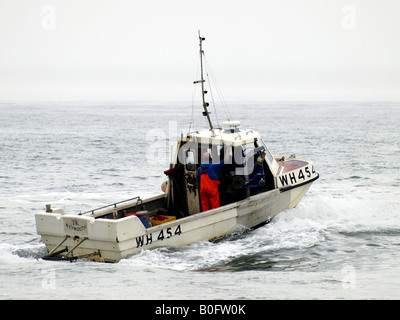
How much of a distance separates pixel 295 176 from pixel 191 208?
2519 mm

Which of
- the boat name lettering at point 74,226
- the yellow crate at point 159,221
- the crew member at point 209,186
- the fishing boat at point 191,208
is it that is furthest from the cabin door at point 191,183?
the boat name lettering at point 74,226

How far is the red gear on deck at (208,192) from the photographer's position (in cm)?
1281

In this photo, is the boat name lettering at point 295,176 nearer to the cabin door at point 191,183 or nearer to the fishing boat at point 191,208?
the fishing boat at point 191,208

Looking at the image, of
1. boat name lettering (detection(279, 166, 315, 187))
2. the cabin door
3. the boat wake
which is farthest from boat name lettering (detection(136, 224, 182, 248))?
boat name lettering (detection(279, 166, 315, 187))

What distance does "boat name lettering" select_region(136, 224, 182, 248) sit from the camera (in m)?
11.3

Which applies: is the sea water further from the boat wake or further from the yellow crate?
the yellow crate

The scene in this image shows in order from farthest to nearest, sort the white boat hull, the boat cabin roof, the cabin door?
the cabin door, the boat cabin roof, the white boat hull

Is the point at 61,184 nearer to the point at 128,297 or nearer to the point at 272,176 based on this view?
the point at 272,176

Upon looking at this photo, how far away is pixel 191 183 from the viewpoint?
13.3m

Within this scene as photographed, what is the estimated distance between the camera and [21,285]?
995 cm

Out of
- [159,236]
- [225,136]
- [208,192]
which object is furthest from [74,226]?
[225,136]

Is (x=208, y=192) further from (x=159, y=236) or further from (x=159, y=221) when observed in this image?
(x=159, y=236)

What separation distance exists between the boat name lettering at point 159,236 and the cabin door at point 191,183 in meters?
1.47

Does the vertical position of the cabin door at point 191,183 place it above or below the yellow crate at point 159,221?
above
